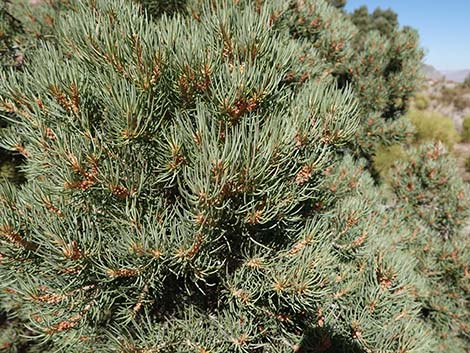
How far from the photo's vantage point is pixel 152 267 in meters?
0.86

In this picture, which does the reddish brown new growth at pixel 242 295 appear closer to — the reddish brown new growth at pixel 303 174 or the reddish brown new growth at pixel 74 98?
the reddish brown new growth at pixel 303 174

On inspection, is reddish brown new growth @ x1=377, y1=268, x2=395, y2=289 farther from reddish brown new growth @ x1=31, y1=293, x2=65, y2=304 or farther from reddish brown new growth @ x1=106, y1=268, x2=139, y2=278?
reddish brown new growth @ x1=31, y1=293, x2=65, y2=304

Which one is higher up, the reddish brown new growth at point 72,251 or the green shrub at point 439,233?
the reddish brown new growth at point 72,251

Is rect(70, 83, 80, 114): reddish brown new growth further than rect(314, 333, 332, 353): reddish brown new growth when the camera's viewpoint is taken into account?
No

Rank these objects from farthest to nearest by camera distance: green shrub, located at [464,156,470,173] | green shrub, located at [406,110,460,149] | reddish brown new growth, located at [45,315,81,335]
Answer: green shrub, located at [464,156,470,173], green shrub, located at [406,110,460,149], reddish brown new growth, located at [45,315,81,335]

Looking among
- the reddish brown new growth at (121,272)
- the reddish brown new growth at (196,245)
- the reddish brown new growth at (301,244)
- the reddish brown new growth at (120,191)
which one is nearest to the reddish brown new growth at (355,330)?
the reddish brown new growth at (301,244)

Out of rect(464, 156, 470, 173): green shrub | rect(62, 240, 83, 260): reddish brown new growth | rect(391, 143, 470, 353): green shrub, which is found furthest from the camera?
rect(464, 156, 470, 173): green shrub

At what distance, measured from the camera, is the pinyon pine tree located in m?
0.82

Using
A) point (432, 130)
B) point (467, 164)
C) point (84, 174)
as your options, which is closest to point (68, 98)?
point (84, 174)

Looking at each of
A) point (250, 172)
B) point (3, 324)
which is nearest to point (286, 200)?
point (250, 172)

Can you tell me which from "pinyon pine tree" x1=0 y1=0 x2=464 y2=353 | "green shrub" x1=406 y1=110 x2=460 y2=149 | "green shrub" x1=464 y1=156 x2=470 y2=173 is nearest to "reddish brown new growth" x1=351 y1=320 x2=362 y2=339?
"pinyon pine tree" x1=0 y1=0 x2=464 y2=353

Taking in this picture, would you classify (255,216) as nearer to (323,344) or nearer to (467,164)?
(323,344)

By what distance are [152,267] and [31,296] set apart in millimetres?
357

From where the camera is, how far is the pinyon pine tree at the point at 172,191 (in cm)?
82
